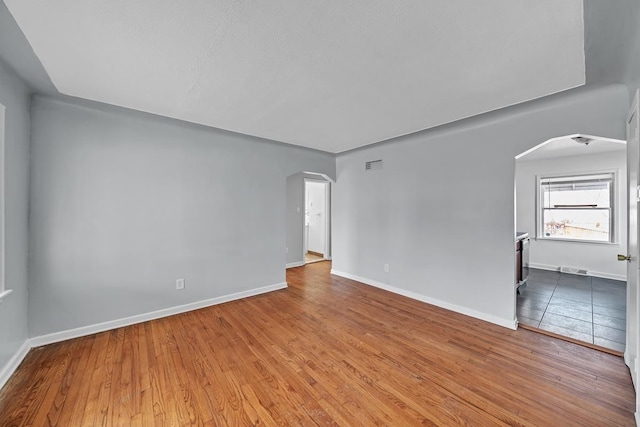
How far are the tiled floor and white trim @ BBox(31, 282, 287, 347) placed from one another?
355 centimetres

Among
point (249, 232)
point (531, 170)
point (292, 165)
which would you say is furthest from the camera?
point (531, 170)

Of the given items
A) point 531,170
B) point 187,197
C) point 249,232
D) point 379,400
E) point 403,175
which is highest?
point 531,170

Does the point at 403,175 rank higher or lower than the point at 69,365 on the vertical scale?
higher

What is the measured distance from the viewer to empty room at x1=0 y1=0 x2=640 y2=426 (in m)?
1.51

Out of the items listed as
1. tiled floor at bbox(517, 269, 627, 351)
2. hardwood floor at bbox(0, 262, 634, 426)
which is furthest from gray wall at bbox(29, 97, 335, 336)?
tiled floor at bbox(517, 269, 627, 351)

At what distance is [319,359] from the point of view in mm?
2158

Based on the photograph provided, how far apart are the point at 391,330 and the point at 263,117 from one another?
8.91ft

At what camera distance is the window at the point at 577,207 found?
4.52 metres

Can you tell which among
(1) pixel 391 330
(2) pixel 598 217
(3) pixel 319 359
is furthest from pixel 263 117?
(2) pixel 598 217

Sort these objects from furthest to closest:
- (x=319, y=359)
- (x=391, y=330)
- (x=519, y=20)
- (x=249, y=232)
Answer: (x=249, y=232)
(x=391, y=330)
(x=319, y=359)
(x=519, y=20)

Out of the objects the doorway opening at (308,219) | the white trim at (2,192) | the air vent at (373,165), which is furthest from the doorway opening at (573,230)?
the white trim at (2,192)

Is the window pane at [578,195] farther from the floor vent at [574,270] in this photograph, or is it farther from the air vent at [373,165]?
the air vent at [373,165]

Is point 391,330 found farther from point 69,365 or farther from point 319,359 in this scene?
point 69,365

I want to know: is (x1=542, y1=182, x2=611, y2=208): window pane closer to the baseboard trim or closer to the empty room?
the empty room
